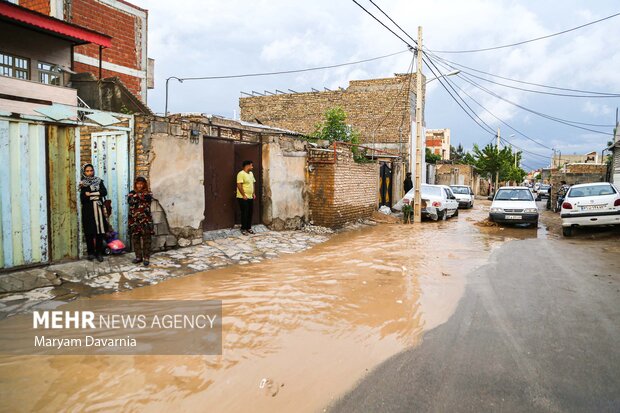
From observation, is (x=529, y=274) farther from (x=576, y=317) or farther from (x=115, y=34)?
(x=115, y=34)

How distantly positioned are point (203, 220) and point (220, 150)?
5.82ft

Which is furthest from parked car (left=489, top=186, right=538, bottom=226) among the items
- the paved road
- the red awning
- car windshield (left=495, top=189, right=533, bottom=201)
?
the red awning

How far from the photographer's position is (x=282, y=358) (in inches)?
146

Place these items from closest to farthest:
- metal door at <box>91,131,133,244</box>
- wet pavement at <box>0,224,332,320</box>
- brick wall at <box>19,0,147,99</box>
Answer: wet pavement at <box>0,224,332,320</box>, metal door at <box>91,131,133,244</box>, brick wall at <box>19,0,147,99</box>

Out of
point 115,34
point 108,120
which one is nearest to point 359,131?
point 115,34

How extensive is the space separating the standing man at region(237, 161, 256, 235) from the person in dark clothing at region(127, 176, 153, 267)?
111 inches

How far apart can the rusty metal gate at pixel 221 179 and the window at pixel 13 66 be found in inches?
267

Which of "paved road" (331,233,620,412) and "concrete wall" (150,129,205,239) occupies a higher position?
"concrete wall" (150,129,205,239)

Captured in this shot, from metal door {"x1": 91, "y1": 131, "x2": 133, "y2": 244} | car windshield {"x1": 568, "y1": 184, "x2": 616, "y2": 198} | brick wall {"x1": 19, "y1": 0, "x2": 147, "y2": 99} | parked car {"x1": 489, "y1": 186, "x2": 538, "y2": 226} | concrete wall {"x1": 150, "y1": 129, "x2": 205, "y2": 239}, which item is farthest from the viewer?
brick wall {"x1": 19, "y1": 0, "x2": 147, "y2": 99}

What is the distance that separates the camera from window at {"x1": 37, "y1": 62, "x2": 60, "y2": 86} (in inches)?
468

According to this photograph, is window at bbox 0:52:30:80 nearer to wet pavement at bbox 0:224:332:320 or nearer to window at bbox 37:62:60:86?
window at bbox 37:62:60:86

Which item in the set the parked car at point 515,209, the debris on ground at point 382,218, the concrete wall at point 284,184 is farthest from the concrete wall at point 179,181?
the parked car at point 515,209

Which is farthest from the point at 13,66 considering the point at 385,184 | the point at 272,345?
the point at 385,184

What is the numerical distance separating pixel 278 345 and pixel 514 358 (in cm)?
224
